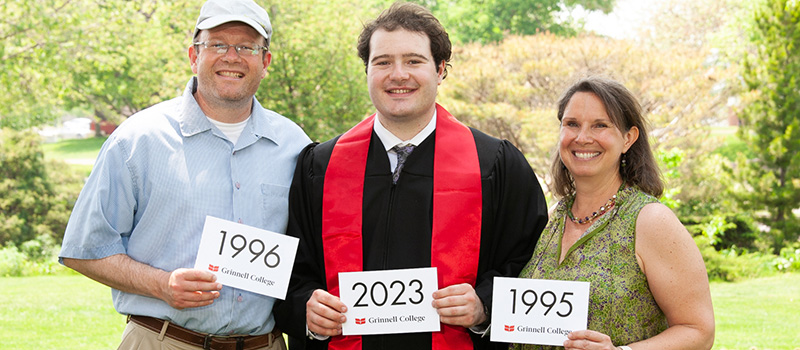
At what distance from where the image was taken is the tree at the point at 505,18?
28984mm

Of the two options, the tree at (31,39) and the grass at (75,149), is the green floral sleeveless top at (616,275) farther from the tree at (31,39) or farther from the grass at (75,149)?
the grass at (75,149)

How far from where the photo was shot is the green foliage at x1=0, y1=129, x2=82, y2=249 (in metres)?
15.1

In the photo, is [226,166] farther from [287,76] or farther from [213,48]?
[287,76]

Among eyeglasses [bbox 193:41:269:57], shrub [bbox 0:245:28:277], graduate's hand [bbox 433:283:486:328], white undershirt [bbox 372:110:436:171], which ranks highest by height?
eyeglasses [bbox 193:41:269:57]

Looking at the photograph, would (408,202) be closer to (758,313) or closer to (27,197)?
(758,313)

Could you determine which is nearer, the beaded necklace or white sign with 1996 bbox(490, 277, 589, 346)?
white sign with 1996 bbox(490, 277, 589, 346)

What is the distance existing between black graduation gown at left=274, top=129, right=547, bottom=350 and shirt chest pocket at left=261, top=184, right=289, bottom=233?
4 centimetres

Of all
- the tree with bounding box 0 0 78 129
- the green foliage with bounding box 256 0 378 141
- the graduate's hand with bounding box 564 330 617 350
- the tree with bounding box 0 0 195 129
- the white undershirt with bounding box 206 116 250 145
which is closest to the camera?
the graduate's hand with bounding box 564 330 617 350

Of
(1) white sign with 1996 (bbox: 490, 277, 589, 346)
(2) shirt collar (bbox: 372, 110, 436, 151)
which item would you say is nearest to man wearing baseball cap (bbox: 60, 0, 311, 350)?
(2) shirt collar (bbox: 372, 110, 436, 151)

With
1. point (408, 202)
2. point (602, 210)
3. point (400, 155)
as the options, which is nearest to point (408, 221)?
point (408, 202)

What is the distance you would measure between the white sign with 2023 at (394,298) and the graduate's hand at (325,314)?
2.6 inches

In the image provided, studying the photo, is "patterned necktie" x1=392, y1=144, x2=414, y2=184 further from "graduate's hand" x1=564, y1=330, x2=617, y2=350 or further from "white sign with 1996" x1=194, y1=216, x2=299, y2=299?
"graduate's hand" x1=564, y1=330, x2=617, y2=350

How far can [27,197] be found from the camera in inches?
611

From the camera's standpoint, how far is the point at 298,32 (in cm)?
1486
